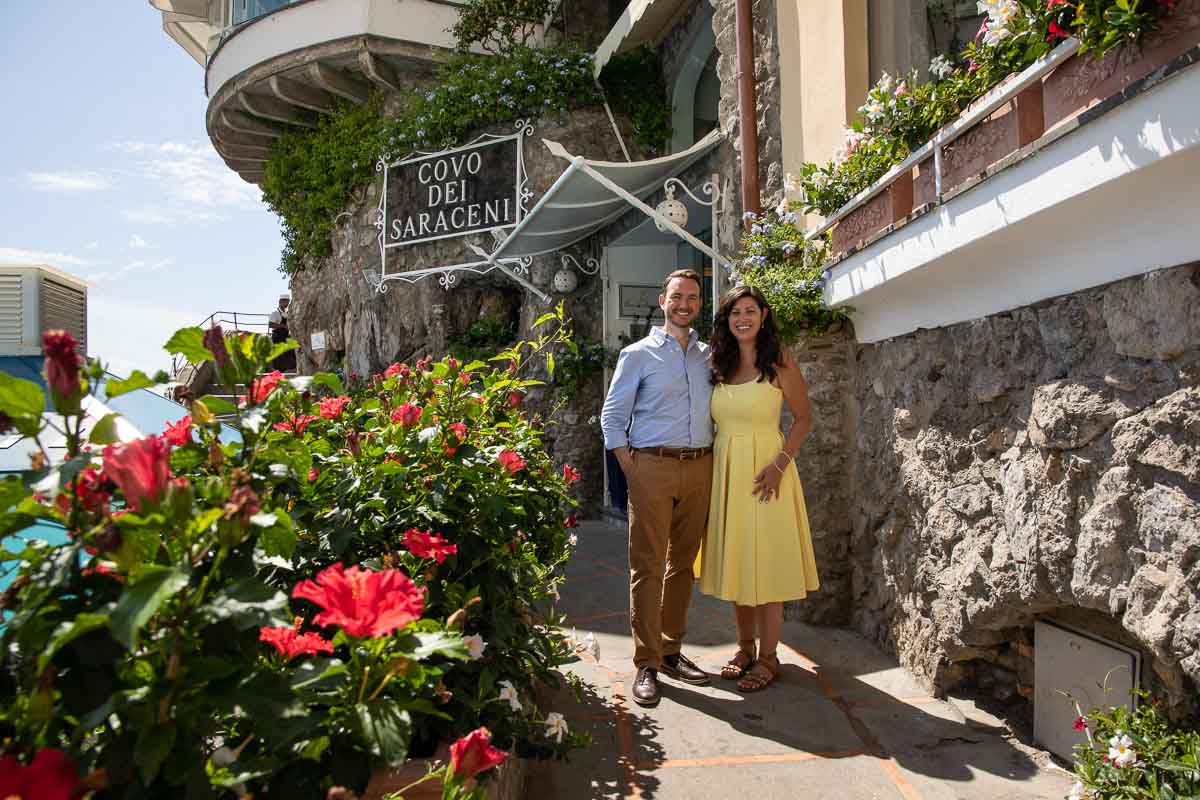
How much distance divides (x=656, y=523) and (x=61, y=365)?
Result: 7.96 feet

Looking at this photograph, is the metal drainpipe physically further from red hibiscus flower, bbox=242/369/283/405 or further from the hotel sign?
the hotel sign

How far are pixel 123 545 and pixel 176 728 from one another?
204 millimetres

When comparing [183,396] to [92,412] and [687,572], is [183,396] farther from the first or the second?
[687,572]

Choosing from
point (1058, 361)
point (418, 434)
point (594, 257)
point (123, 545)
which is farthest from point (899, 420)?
point (594, 257)

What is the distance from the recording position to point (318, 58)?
10.0m

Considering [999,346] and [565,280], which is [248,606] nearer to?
[999,346]

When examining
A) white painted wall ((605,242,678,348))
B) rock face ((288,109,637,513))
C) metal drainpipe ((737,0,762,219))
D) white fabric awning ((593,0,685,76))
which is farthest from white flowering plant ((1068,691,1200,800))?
white fabric awning ((593,0,685,76))

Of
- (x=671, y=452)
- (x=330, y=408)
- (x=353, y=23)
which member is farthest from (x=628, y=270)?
(x=330, y=408)

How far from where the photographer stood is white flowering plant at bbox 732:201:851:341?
3.73m

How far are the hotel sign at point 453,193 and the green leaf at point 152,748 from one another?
8.14 meters

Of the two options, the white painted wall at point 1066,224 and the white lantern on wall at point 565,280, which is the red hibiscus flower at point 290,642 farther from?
the white lantern on wall at point 565,280

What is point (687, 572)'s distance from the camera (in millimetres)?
3236

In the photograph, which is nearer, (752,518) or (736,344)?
(752,518)

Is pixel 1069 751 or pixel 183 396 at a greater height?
pixel 183 396
